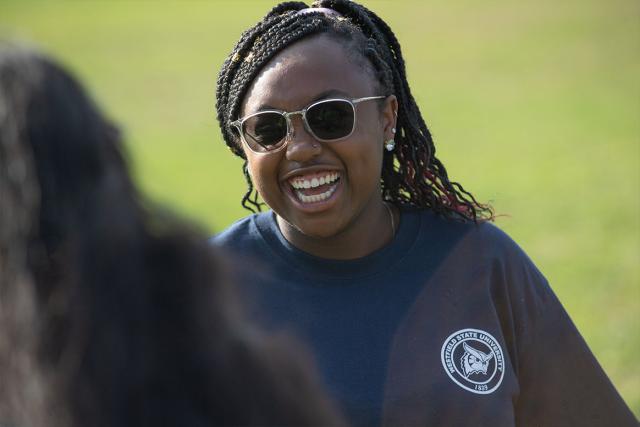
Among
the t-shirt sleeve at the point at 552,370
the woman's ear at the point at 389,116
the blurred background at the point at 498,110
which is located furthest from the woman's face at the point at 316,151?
the t-shirt sleeve at the point at 552,370

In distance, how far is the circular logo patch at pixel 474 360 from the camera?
9.81ft

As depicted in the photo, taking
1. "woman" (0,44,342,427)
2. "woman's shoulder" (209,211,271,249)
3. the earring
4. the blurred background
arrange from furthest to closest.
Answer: the blurred background < the earring < "woman's shoulder" (209,211,271,249) < "woman" (0,44,342,427)

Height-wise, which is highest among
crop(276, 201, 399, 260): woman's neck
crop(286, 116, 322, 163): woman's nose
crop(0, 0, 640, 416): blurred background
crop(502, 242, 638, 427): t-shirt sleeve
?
crop(0, 0, 640, 416): blurred background

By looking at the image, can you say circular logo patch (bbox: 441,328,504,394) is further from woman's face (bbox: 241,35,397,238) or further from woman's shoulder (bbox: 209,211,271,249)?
woman's shoulder (bbox: 209,211,271,249)

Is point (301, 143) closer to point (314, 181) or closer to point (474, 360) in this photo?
point (314, 181)

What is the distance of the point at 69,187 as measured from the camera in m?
1.66

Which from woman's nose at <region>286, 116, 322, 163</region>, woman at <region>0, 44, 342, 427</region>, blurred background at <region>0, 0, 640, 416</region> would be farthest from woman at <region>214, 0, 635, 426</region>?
woman at <region>0, 44, 342, 427</region>

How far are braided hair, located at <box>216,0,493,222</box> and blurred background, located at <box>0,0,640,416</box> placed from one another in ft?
1.59

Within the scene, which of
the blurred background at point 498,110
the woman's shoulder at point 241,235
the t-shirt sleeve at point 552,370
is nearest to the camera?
the t-shirt sleeve at point 552,370

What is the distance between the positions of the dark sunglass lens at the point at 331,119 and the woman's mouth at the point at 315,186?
132mm

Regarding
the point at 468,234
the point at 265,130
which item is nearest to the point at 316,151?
the point at 265,130

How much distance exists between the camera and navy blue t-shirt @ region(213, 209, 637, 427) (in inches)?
116

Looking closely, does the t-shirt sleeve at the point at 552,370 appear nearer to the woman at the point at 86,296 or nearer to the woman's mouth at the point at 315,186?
the woman's mouth at the point at 315,186

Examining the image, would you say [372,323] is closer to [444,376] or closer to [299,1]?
[444,376]
